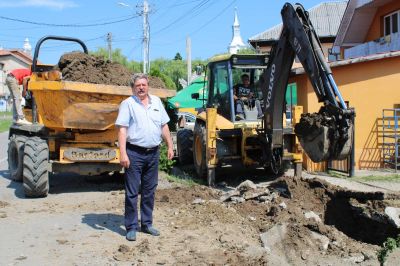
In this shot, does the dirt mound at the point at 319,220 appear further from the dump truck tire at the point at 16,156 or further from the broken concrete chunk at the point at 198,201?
the dump truck tire at the point at 16,156

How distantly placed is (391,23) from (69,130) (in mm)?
17287

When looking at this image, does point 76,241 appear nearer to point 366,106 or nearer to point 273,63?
point 273,63

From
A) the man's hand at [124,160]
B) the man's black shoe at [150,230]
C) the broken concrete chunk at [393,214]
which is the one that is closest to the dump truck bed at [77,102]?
the man's hand at [124,160]

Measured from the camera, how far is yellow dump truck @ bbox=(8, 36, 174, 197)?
8529mm

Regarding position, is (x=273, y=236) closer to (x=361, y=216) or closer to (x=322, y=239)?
(x=322, y=239)

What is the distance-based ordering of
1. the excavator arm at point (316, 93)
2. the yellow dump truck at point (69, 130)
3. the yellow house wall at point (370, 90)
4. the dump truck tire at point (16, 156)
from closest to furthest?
the excavator arm at point (316, 93)
the yellow dump truck at point (69, 130)
the dump truck tire at point (16, 156)
the yellow house wall at point (370, 90)

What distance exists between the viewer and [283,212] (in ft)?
23.8

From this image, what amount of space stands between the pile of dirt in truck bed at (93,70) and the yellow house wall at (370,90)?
6.00m

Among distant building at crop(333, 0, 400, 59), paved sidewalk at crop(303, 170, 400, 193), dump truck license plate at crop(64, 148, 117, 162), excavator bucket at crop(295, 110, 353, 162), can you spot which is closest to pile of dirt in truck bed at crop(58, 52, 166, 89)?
dump truck license plate at crop(64, 148, 117, 162)

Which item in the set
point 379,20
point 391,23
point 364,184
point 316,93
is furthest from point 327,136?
point 379,20

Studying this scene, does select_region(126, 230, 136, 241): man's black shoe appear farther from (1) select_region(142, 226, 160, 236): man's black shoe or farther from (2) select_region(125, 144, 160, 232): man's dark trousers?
(1) select_region(142, 226, 160, 236): man's black shoe

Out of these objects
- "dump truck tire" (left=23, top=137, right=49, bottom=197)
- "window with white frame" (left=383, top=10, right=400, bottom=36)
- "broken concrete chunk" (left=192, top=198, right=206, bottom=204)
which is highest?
"window with white frame" (left=383, top=10, right=400, bottom=36)

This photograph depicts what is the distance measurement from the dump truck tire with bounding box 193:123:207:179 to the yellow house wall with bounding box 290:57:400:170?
3416 millimetres

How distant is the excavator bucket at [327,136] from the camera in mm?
7520
